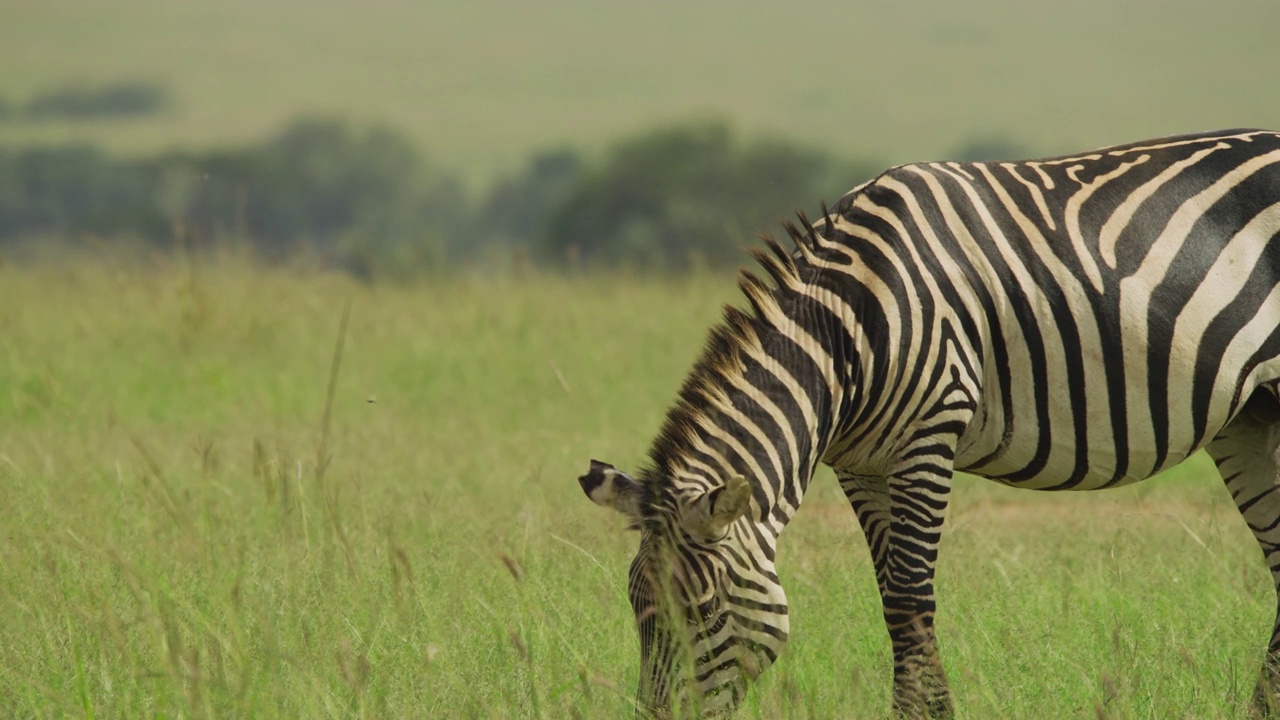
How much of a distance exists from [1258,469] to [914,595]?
1404 mm

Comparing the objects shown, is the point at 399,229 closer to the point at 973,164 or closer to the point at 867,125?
the point at 867,125

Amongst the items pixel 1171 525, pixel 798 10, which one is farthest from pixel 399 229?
pixel 1171 525

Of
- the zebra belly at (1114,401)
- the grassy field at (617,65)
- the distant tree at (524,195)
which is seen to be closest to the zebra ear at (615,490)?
the zebra belly at (1114,401)

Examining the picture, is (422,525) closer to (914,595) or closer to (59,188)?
(914,595)

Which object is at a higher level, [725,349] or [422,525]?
[725,349]

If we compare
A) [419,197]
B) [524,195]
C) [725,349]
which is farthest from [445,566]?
[419,197]

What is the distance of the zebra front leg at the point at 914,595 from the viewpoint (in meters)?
4.23

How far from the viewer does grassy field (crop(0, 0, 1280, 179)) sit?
5541 cm

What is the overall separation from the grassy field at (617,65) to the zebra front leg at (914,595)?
46687mm

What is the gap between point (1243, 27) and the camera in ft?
176

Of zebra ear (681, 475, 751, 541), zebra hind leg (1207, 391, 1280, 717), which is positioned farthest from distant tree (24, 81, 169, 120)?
zebra ear (681, 475, 751, 541)

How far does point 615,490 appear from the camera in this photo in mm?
3777

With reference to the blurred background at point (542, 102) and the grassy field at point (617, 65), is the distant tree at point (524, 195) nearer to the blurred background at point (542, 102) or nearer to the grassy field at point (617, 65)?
the blurred background at point (542, 102)

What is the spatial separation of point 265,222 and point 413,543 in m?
47.9
